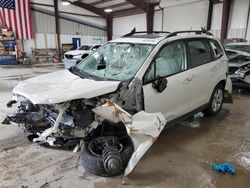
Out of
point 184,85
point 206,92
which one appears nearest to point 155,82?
point 184,85

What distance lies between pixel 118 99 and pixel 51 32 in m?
15.7

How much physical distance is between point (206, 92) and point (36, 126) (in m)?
2.78

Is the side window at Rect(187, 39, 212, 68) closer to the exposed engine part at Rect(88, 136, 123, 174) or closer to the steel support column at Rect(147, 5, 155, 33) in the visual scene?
the exposed engine part at Rect(88, 136, 123, 174)

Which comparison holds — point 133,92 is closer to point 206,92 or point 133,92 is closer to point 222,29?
point 206,92

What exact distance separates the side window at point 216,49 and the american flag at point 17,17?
554 inches

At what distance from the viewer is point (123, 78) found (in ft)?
8.51

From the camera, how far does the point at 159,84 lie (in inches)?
104

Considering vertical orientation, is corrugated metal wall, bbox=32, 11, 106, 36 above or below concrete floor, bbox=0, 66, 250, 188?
above

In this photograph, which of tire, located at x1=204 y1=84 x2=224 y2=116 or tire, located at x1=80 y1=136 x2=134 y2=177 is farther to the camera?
tire, located at x1=204 y1=84 x2=224 y2=116

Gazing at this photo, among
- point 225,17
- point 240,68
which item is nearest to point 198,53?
point 240,68

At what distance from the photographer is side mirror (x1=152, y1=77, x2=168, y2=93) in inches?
103

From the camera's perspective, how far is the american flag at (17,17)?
44.4 ft

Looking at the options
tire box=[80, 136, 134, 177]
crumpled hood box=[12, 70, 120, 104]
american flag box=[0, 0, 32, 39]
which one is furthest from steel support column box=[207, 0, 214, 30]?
american flag box=[0, 0, 32, 39]

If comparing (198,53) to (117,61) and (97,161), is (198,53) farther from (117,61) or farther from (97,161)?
(97,161)
